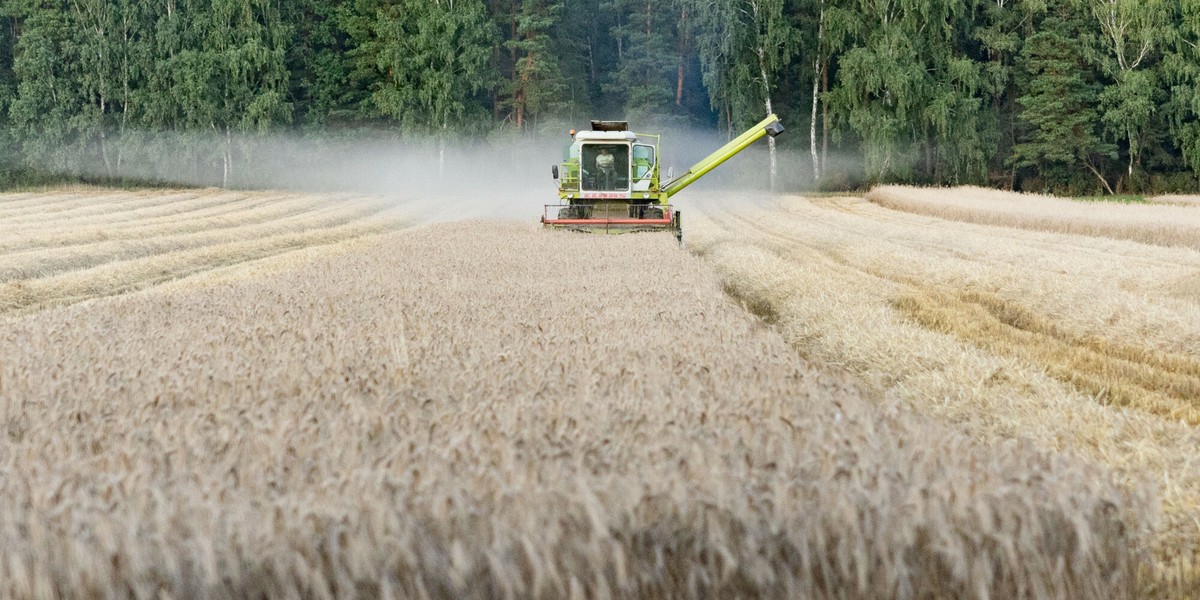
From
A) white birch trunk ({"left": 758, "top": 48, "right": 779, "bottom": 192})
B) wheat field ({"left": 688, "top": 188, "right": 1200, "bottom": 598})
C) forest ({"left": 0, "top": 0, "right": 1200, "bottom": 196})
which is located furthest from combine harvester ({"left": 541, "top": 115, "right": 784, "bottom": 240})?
white birch trunk ({"left": 758, "top": 48, "right": 779, "bottom": 192})

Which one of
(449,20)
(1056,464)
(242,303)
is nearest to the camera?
(1056,464)

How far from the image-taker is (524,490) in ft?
7.98

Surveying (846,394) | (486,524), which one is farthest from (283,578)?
(846,394)

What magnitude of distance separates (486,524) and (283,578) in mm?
440

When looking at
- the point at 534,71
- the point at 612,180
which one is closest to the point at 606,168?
the point at 612,180

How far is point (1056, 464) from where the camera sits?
9.05 ft

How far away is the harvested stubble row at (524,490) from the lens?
221 centimetres

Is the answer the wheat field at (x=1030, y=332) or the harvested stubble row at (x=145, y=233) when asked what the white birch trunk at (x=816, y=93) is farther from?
the wheat field at (x=1030, y=332)

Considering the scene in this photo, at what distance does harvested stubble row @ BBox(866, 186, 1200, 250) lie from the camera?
23.5 m

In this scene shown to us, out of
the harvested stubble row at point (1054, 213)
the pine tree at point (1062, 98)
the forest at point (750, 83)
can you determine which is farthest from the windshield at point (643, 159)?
the pine tree at point (1062, 98)

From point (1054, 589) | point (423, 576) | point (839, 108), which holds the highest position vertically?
point (839, 108)

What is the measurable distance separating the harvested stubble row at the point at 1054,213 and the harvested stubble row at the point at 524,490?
21350mm

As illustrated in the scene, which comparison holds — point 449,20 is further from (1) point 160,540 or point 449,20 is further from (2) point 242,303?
(1) point 160,540

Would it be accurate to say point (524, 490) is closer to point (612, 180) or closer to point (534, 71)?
point (612, 180)
